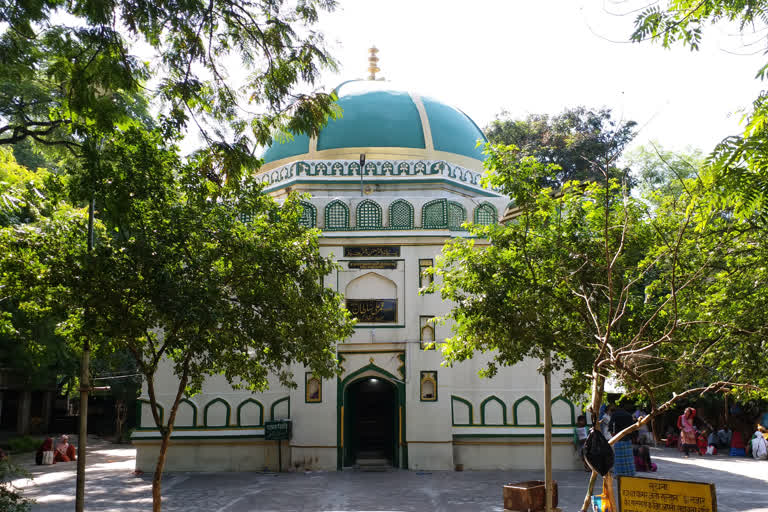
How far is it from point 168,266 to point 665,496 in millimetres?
5913

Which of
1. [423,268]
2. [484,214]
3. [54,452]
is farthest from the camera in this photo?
[54,452]

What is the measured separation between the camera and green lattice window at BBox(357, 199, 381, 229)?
1518 cm

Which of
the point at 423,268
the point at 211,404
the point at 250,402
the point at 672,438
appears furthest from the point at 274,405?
the point at 672,438

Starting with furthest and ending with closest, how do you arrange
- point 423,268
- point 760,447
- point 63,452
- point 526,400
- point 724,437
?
point 724,437 < point 63,452 < point 760,447 < point 423,268 < point 526,400

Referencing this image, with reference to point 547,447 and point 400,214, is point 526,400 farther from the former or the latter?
point 547,447

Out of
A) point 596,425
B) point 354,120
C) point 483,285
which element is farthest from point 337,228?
point 596,425

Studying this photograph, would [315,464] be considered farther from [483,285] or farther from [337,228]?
[483,285]

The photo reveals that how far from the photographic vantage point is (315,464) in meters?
→ 14.0

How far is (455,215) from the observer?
606 inches

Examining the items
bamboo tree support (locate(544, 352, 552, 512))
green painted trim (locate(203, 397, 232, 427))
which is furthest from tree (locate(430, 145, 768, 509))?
green painted trim (locate(203, 397, 232, 427))

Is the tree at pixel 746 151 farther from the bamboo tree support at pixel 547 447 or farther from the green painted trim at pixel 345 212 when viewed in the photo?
the green painted trim at pixel 345 212

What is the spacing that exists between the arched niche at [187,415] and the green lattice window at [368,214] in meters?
5.54

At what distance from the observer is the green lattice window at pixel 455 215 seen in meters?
15.2

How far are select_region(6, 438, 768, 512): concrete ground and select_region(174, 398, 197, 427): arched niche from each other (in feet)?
3.72
